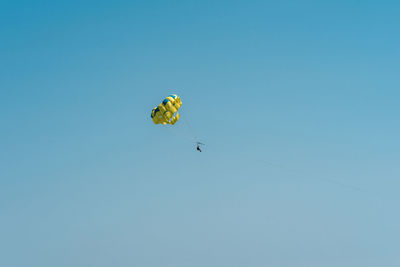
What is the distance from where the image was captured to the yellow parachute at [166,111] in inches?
3880

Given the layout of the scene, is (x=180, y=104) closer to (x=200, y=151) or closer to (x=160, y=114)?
(x=160, y=114)

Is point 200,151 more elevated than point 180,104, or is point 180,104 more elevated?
point 180,104

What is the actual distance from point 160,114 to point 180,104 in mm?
5533

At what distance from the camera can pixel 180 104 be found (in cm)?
10238

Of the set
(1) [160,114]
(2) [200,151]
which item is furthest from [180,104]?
(2) [200,151]

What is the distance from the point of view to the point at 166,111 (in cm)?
9856

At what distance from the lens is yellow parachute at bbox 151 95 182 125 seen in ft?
323

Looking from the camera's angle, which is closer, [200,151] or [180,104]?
[200,151]

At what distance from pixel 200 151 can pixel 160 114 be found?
11.5 metres

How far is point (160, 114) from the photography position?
9888 cm

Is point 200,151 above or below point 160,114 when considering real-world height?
below

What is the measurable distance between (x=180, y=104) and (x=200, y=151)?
1306cm
